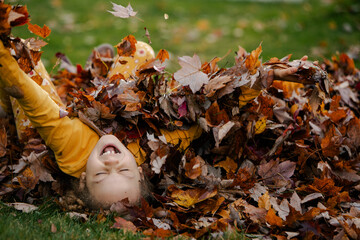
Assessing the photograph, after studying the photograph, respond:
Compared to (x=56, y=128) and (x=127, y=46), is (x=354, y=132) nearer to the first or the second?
(x=127, y=46)

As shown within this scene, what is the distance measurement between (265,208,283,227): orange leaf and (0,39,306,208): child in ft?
2.45

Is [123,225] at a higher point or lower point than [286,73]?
lower

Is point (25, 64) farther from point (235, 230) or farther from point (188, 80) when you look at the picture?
point (235, 230)

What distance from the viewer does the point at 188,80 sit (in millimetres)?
2238

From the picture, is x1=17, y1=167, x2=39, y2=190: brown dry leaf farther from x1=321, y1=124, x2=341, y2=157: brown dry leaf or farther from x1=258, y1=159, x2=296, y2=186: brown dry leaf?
x1=321, y1=124, x2=341, y2=157: brown dry leaf

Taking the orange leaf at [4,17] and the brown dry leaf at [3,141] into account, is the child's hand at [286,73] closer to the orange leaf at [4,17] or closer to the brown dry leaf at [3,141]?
the orange leaf at [4,17]

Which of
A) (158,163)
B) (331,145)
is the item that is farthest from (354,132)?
(158,163)

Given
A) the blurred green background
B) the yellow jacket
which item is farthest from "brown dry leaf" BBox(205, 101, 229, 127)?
the blurred green background

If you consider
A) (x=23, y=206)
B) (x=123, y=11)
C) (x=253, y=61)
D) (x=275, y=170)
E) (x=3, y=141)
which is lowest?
(x=23, y=206)

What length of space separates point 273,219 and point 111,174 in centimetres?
92

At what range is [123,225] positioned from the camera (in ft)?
6.81

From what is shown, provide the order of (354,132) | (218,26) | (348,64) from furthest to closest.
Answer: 1. (218,26)
2. (348,64)
3. (354,132)

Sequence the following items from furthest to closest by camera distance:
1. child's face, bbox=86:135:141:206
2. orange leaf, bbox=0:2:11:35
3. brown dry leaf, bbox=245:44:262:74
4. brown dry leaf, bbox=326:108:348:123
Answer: brown dry leaf, bbox=326:108:348:123 < brown dry leaf, bbox=245:44:262:74 < child's face, bbox=86:135:141:206 < orange leaf, bbox=0:2:11:35

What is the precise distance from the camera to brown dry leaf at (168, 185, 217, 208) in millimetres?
2197
